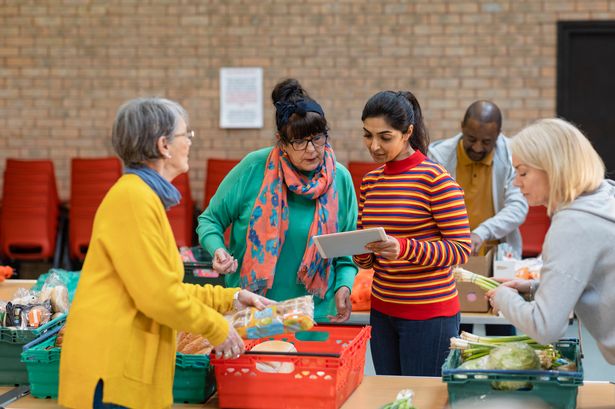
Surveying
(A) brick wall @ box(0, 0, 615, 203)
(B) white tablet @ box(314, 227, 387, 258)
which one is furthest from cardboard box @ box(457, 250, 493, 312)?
(A) brick wall @ box(0, 0, 615, 203)

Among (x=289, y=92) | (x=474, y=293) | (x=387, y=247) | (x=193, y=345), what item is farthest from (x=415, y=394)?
(x=474, y=293)

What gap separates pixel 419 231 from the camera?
3.05 metres

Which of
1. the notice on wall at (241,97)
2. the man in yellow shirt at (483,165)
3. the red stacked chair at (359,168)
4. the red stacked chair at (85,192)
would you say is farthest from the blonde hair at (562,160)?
the notice on wall at (241,97)

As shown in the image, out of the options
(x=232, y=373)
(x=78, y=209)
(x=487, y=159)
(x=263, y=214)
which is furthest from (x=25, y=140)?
(x=232, y=373)

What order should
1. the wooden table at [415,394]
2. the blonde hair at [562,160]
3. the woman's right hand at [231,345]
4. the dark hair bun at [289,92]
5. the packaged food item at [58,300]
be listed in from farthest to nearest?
the dark hair bun at [289,92] < the packaged food item at [58,300] < the wooden table at [415,394] < the woman's right hand at [231,345] < the blonde hair at [562,160]

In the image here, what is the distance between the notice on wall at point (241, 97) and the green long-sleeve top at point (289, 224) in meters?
5.21

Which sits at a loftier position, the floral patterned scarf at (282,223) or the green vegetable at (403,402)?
the floral patterned scarf at (282,223)

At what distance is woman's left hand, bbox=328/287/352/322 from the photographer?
326cm

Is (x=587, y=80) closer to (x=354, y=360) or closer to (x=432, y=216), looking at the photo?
(x=432, y=216)

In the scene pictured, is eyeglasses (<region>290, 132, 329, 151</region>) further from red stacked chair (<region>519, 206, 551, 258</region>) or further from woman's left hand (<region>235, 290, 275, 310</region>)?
red stacked chair (<region>519, 206, 551, 258</region>)

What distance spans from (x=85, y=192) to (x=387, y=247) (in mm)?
5648

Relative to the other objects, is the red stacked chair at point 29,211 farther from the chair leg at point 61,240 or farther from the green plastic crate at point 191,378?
the green plastic crate at point 191,378

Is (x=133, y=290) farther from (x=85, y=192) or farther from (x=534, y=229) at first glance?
(x=85, y=192)

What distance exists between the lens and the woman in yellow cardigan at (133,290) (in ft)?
7.19
